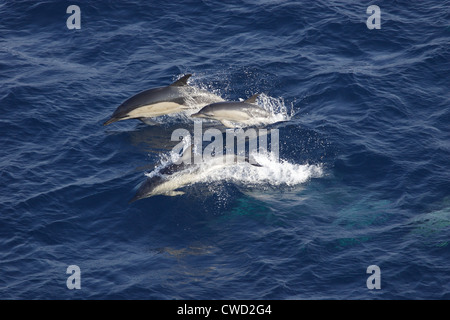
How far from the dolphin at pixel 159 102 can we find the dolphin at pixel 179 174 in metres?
3.60

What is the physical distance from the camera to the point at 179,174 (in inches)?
915

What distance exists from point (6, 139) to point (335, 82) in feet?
47.1

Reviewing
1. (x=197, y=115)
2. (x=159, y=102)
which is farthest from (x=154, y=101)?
(x=197, y=115)

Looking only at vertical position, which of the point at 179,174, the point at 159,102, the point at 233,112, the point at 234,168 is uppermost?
the point at 159,102

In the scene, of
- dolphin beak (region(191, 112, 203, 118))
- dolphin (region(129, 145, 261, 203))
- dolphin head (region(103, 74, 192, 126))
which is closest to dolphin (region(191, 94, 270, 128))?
dolphin beak (region(191, 112, 203, 118))

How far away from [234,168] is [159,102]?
4493 mm

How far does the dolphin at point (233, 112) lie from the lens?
84.3 feet

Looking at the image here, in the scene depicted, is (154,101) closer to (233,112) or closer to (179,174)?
(233,112)

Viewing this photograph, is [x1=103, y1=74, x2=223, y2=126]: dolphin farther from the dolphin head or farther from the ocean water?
the ocean water

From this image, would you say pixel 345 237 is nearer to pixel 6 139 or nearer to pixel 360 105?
pixel 360 105

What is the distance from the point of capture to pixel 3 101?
1132 inches

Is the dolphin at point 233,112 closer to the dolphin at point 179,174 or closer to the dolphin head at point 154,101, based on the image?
the dolphin head at point 154,101

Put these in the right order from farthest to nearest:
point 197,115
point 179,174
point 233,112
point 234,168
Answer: point 197,115 < point 233,112 < point 234,168 < point 179,174

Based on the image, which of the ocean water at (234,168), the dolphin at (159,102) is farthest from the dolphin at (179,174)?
the dolphin at (159,102)
